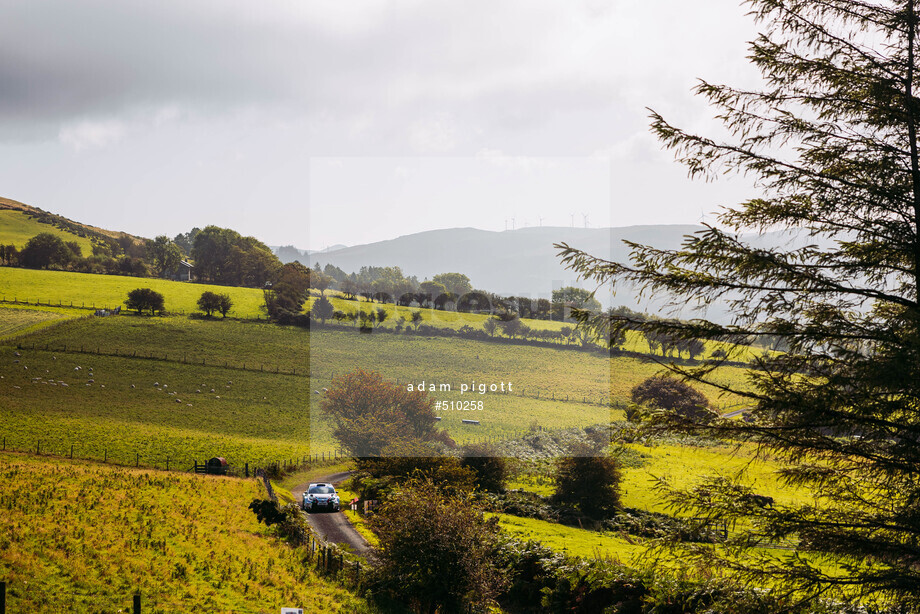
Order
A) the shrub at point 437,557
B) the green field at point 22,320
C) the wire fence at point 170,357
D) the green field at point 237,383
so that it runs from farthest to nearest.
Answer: the green field at point 22,320, the wire fence at point 170,357, the green field at point 237,383, the shrub at point 437,557

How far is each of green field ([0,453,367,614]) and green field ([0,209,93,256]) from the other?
361 feet

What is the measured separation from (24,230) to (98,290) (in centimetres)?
5794

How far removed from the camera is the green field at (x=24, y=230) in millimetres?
116719

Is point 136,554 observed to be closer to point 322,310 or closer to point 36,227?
point 322,310

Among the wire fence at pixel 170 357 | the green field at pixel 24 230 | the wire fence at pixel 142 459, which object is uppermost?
the green field at pixel 24 230

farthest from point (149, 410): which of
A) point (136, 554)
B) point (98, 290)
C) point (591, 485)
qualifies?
point (98, 290)

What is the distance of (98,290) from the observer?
86312mm

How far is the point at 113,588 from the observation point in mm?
15070

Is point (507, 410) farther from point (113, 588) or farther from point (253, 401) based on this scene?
point (113, 588)

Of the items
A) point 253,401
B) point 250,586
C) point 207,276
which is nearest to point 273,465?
point 253,401

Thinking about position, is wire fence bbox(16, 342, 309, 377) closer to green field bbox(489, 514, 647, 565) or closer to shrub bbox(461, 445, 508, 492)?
shrub bbox(461, 445, 508, 492)

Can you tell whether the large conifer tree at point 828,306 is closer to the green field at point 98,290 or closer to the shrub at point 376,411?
the shrub at point 376,411

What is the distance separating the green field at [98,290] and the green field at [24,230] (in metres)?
29.5

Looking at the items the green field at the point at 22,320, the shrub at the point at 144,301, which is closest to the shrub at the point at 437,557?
the green field at the point at 22,320
